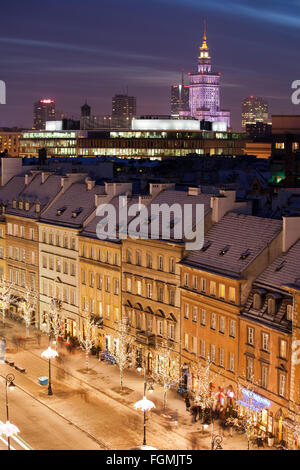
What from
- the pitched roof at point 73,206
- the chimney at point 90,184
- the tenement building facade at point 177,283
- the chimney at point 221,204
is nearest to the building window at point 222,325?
the tenement building facade at point 177,283

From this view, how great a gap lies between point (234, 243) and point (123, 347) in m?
15.8

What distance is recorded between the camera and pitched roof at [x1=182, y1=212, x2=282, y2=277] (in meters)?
69.5

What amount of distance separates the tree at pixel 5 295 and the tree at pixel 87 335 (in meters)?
13.6

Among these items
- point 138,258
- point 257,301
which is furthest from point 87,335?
point 257,301

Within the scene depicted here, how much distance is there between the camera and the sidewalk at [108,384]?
63.6 m

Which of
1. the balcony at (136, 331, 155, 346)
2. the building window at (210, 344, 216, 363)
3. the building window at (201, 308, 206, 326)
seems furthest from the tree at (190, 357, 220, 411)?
the balcony at (136, 331, 155, 346)

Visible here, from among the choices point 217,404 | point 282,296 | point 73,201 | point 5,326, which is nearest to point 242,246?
point 282,296

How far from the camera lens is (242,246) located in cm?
7175

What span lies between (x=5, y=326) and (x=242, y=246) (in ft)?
136

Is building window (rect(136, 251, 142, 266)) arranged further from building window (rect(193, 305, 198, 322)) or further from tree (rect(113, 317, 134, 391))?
building window (rect(193, 305, 198, 322))

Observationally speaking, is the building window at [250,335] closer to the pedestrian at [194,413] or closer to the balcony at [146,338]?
the pedestrian at [194,413]

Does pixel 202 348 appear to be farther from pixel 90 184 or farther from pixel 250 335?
pixel 90 184
